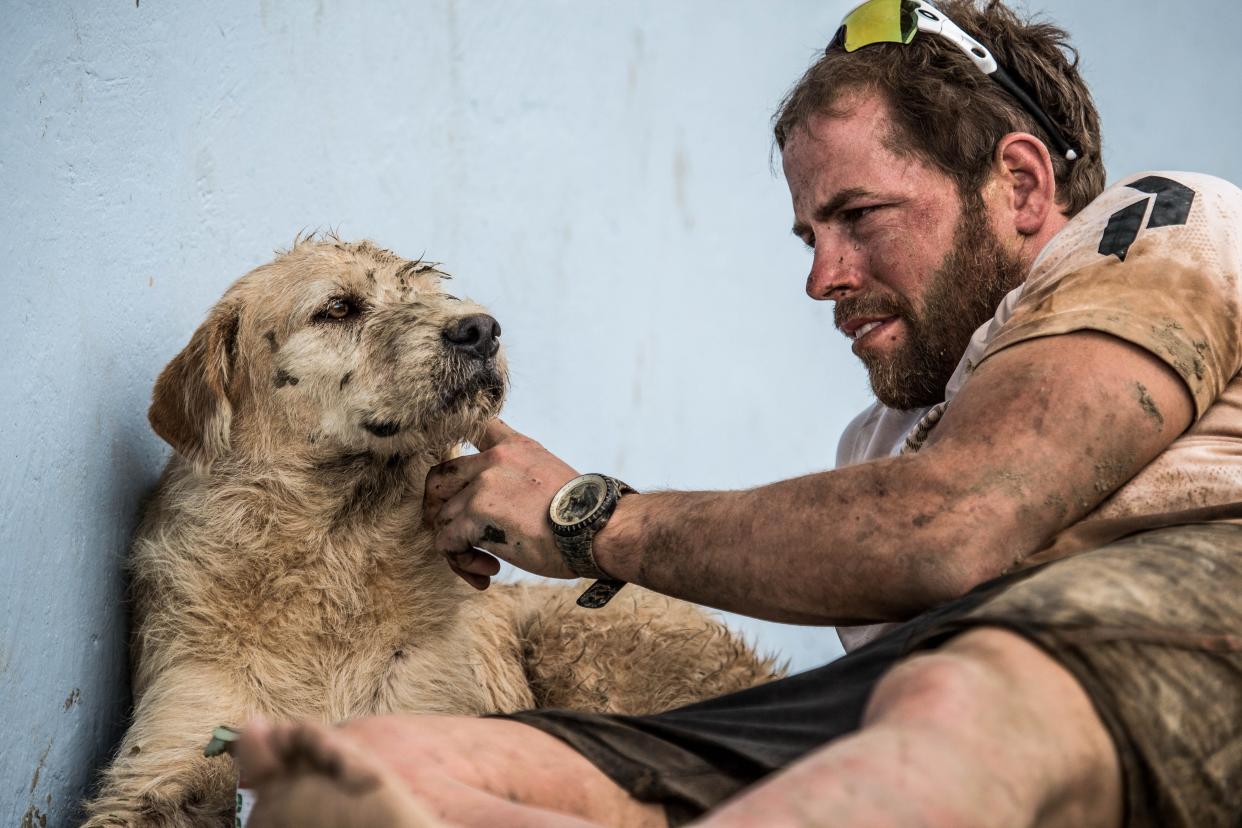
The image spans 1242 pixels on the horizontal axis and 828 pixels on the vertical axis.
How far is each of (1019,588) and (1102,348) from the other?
0.59 metres

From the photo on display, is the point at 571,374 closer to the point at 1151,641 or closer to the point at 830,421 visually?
the point at 830,421

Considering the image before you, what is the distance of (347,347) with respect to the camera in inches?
104

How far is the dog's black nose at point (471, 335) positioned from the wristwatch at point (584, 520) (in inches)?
15.0

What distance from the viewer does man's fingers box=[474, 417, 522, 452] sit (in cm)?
267

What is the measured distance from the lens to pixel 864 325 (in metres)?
2.93

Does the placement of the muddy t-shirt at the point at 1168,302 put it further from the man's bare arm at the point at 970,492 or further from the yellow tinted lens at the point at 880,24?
the yellow tinted lens at the point at 880,24

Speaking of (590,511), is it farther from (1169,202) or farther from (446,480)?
(1169,202)

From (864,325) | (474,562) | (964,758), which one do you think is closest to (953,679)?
(964,758)

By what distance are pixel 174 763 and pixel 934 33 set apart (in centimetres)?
229

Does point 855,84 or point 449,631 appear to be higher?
point 855,84

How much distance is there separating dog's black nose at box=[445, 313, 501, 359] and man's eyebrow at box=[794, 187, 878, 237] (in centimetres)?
82

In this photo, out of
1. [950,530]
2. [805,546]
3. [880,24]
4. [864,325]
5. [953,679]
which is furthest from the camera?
[880,24]

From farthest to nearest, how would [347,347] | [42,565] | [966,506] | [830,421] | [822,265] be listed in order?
[830,421]
[822,265]
[347,347]
[42,565]
[966,506]

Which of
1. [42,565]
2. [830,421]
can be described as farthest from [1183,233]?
[830,421]
